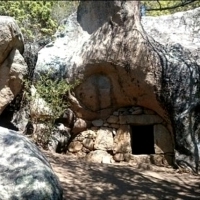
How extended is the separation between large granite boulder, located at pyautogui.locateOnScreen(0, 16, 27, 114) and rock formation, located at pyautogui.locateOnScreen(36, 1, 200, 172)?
0.82 m

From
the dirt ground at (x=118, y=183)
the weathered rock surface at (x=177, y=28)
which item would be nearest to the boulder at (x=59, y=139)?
the dirt ground at (x=118, y=183)

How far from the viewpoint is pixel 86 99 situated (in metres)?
7.28

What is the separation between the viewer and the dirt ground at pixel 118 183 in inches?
171

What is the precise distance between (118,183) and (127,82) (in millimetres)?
2699

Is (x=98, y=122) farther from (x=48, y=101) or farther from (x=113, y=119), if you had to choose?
(x=48, y=101)

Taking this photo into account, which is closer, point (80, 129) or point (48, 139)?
point (48, 139)

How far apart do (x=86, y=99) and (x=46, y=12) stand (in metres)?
3.01

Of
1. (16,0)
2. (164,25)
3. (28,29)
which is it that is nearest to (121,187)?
(164,25)

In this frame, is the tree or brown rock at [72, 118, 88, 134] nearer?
the tree

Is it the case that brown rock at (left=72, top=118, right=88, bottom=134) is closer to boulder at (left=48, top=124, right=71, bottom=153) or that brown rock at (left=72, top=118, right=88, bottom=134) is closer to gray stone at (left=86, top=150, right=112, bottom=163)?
boulder at (left=48, top=124, right=71, bottom=153)

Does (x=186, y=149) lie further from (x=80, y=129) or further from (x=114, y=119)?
(x=80, y=129)

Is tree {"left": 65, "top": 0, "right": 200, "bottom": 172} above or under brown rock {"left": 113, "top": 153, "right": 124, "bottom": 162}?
above

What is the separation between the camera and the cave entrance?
7801mm

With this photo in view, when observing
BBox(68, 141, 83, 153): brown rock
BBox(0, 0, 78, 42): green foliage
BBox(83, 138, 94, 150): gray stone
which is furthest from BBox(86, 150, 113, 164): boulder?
BBox(0, 0, 78, 42): green foliage
